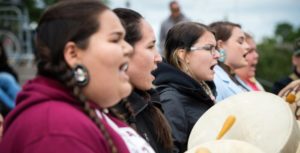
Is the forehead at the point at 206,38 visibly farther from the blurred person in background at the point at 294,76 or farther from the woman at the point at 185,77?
the blurred person in background at the point at 294,76

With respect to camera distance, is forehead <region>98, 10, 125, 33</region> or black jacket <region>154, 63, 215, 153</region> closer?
forehead <region>98, 10, 125, 33</region>

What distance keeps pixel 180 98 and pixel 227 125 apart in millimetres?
862

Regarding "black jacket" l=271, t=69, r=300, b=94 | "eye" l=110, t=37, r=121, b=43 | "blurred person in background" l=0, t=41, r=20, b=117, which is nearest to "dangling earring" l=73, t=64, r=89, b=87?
"eye" l=110, t=37, r=121, b=43

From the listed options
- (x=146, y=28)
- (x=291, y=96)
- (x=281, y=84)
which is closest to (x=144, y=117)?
(x=146, y=28)

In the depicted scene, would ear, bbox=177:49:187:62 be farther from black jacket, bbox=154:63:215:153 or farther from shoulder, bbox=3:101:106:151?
shoulder, bbox=3:101:106:151

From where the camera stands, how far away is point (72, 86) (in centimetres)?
153

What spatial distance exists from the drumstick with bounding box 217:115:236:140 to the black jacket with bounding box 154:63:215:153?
63 centimetres

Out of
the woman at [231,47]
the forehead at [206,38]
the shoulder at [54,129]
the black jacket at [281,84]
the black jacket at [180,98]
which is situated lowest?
the black jacket at [281,84]

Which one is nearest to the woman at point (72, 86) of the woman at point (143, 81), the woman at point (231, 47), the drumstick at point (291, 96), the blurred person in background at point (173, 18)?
the woman at point (143, 81)

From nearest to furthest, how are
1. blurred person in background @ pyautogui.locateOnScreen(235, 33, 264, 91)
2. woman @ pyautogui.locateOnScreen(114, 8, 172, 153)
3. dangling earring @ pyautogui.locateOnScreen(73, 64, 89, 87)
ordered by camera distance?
dangling earring @ pyautogui.locateOnScreen(73, 64, 89, 87) → woman @ pyautogui.locateOnScreen(114, 8, 172, 153) → blurred person in background @ pyautogui.locateOnScreen(235, 33, 264, 91)

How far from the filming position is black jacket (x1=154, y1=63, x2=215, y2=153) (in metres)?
2.89

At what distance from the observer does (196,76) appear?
11.0 ft

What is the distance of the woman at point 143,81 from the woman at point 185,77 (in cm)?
34

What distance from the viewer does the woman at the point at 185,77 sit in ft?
9.55
